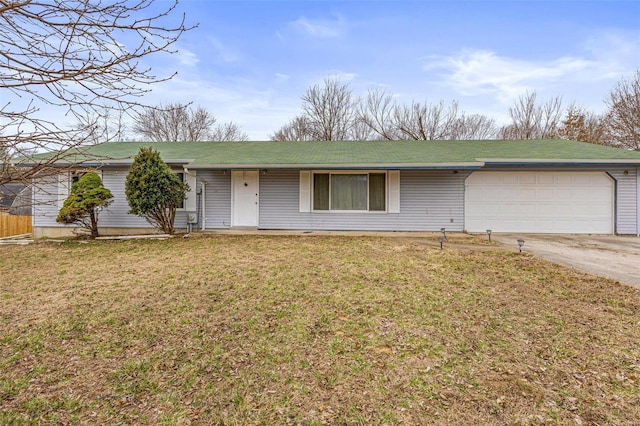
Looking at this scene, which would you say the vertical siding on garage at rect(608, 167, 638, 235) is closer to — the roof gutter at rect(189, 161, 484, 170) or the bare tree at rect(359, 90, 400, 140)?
the roof gutter at rect(189, 161, 484, 170)

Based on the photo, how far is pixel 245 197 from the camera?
1000 cm

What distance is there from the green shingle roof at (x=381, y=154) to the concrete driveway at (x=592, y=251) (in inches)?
88.1

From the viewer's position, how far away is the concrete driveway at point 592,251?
17.1ft

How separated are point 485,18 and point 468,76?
6.17 m

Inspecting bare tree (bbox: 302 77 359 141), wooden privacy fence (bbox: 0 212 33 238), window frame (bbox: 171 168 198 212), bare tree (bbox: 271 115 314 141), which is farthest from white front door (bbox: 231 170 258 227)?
bare tree (bbox: 271 115 314 141)

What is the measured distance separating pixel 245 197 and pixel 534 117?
22.9 metres

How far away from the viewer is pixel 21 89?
1.79 meters

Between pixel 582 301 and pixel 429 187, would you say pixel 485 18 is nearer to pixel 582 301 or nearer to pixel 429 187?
pixel 429 187

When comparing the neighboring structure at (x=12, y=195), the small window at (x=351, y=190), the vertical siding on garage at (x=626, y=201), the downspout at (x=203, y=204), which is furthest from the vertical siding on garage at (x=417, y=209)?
the neighboring structure at (x=12, y=195)

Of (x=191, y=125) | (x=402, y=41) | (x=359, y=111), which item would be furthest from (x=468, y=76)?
(x=191, y=125)

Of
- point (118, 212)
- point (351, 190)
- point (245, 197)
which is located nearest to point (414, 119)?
point (351, 190)

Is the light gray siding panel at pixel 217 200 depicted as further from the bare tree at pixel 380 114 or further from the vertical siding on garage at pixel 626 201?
the bare tree at pixel 380 114

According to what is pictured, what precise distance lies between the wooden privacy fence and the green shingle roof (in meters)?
4.76

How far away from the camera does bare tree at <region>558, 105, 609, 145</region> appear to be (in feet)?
64.9
